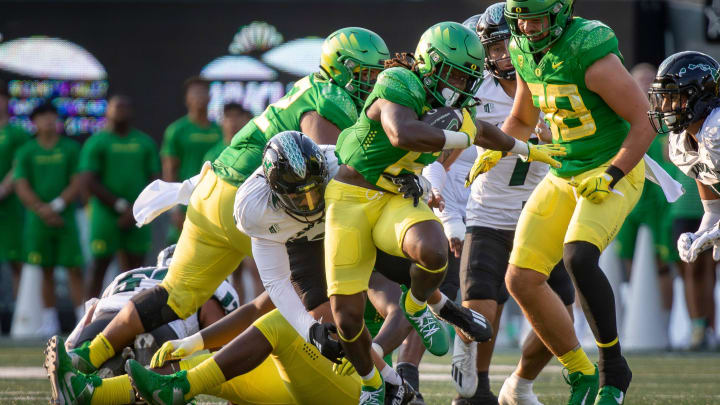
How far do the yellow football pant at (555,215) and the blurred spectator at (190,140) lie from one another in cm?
612

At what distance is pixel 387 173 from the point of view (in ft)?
16.6

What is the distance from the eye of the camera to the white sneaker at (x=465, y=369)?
5.56m

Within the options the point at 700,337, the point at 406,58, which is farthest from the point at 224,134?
the point at 406,58

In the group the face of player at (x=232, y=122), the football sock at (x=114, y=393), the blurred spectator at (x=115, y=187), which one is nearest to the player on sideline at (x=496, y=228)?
the football sock at (x=114, y=393)

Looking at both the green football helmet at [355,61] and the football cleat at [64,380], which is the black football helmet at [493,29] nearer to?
the green football helmet at [355,61]

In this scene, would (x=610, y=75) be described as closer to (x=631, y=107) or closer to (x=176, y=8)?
(x=631, y=107)

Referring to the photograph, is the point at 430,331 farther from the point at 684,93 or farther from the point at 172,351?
the point at 684,93

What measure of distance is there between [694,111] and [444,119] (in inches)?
43.1

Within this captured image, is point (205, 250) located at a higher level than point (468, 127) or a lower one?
lower

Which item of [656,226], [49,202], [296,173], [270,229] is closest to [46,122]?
[49,202]

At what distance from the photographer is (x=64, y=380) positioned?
16.0 ft

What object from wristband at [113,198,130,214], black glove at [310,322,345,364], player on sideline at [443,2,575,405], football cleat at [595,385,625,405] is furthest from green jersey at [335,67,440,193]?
wristband at [113,198,130,214]

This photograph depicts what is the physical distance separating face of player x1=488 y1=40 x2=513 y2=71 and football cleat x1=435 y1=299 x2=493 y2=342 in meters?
1.54

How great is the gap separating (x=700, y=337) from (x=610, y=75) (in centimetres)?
552
